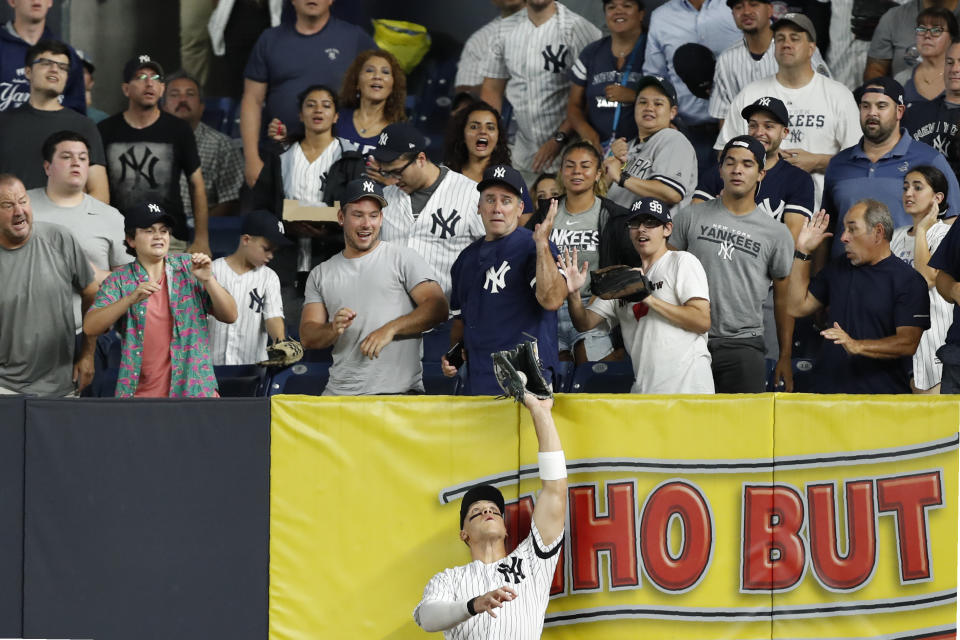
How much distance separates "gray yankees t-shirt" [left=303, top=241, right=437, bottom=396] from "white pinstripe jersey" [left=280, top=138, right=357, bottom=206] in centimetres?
197

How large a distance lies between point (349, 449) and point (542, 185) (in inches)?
137

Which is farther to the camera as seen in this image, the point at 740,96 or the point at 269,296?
the point at 740,96

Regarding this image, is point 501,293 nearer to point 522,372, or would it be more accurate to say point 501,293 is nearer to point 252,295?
point 522,372

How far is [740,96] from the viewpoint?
32.1 ft

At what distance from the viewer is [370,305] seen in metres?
7.77

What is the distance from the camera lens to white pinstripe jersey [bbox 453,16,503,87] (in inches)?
447

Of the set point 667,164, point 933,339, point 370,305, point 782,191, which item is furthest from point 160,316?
point 933,339

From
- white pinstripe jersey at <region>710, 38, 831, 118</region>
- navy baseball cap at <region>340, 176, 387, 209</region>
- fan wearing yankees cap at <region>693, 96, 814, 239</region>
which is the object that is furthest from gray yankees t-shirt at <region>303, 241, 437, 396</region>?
white pinstripe jersey at <region>710, 38, 831, 118</region>

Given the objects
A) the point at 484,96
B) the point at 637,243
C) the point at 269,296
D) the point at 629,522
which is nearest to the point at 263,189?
the point at 269,296

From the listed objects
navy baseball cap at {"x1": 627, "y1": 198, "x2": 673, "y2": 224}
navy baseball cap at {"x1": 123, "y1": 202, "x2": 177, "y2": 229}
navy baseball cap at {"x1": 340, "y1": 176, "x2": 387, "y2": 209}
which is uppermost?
navy baseball cap at {"x1": 340, "y1": 176, "x2": 387, "y2": 209}

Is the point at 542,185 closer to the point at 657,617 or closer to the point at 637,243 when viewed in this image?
the point at 637,243

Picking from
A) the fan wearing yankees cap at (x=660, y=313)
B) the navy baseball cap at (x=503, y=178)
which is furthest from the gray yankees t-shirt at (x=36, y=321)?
the fan wearing yankees cap at (x=660, y=313)

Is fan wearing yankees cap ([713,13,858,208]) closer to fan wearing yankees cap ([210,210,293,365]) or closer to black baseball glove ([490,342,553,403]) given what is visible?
fan wearing yankees cap ([210,210,293,365])

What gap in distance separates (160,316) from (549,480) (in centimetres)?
262
